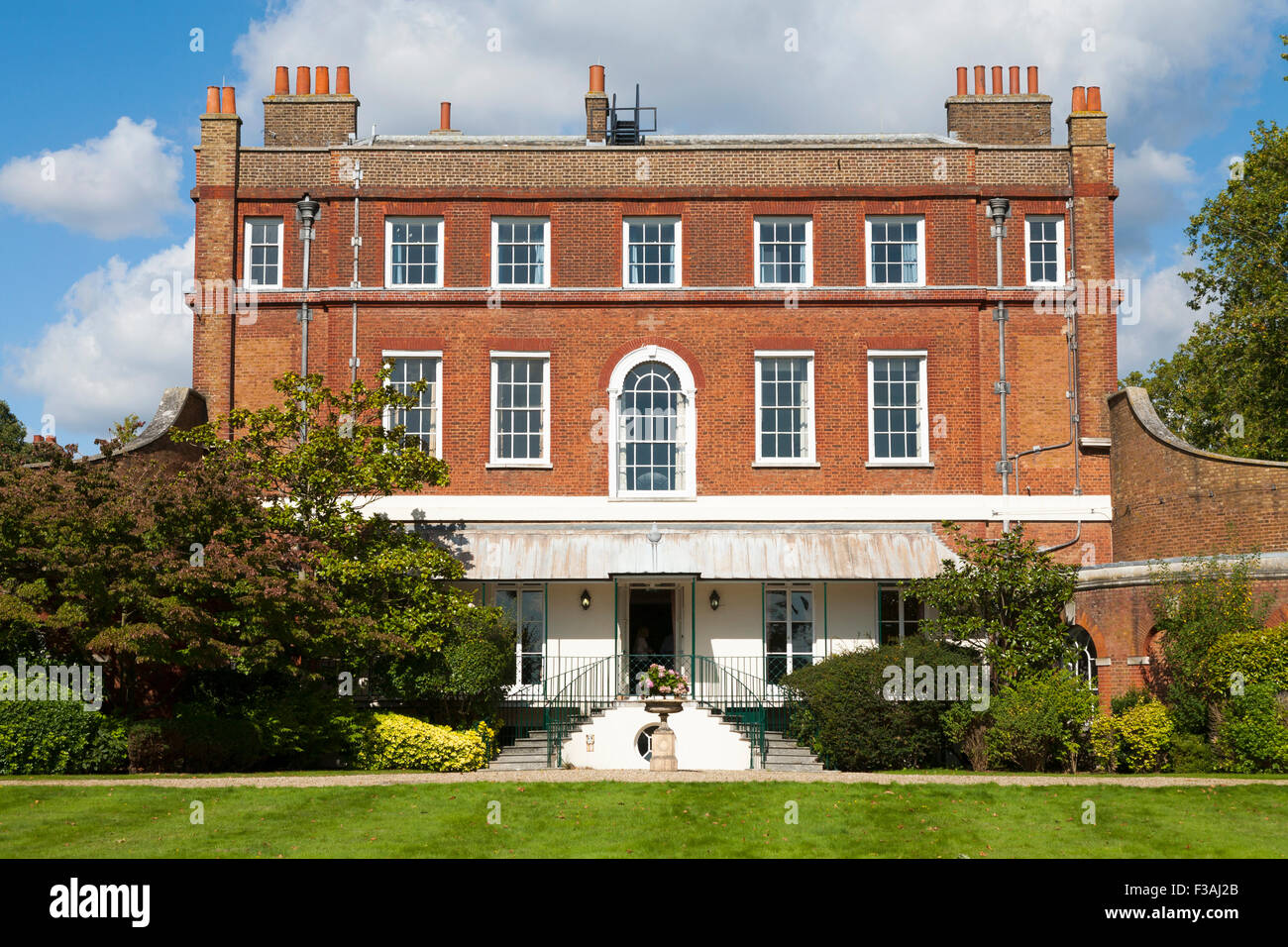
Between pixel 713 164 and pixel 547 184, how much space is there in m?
3.52

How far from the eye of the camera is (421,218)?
92.0ft

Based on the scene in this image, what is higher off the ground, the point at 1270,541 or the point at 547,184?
the point at 547,184

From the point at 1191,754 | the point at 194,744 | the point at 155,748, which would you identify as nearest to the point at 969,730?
the point at 1191,754

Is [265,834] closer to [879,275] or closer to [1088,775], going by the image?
[1088,775]

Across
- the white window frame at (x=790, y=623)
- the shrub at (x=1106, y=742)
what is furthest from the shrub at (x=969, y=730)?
the white window frame at (x=790, y=623)

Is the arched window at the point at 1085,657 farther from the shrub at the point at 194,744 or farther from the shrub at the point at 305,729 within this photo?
the shrub at the point at 194,744

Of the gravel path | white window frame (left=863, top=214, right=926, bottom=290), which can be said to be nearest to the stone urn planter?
the gravel path

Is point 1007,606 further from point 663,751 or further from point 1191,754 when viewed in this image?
point 663,751

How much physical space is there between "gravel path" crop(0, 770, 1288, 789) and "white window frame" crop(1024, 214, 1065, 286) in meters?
12.1

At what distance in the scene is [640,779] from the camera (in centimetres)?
1866

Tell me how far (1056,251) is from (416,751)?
1680cm

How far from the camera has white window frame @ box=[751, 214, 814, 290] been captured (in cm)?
2773
